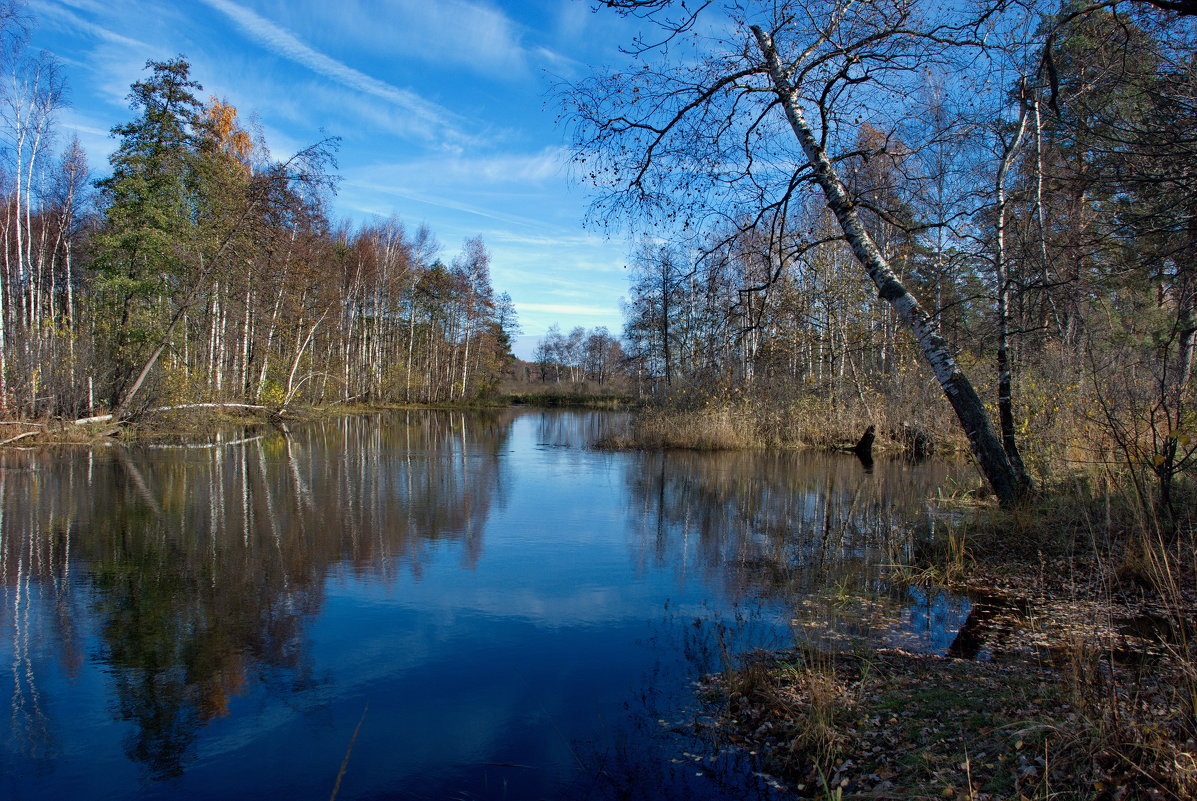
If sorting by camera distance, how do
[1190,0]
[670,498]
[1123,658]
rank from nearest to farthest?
[1190,0] < [1123,658] < [670,498]

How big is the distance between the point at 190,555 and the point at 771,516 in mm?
7813

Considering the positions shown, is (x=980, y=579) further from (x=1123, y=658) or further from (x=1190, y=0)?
(x=1190, y=0)

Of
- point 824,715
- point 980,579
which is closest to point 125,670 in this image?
point 824,715

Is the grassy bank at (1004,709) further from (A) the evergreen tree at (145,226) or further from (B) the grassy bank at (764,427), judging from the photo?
(A) the evergreen tree at (145,226)

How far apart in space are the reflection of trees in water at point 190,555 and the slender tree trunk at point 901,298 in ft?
18.6

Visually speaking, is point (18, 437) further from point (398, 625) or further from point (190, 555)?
point (398, 625)

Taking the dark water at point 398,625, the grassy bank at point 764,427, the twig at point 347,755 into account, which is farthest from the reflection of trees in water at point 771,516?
the twig at point 347,755

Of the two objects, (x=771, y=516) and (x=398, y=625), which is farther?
(x=771, y=516)

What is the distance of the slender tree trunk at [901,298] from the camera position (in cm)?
777

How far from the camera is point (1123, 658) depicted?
464cm

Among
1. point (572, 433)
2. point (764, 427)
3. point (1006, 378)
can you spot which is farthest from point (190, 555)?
point (572, 433)

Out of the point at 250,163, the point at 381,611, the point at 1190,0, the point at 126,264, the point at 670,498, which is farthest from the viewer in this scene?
the point at 250,163

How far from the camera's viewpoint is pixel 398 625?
229 inches

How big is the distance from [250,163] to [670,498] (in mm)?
26543
